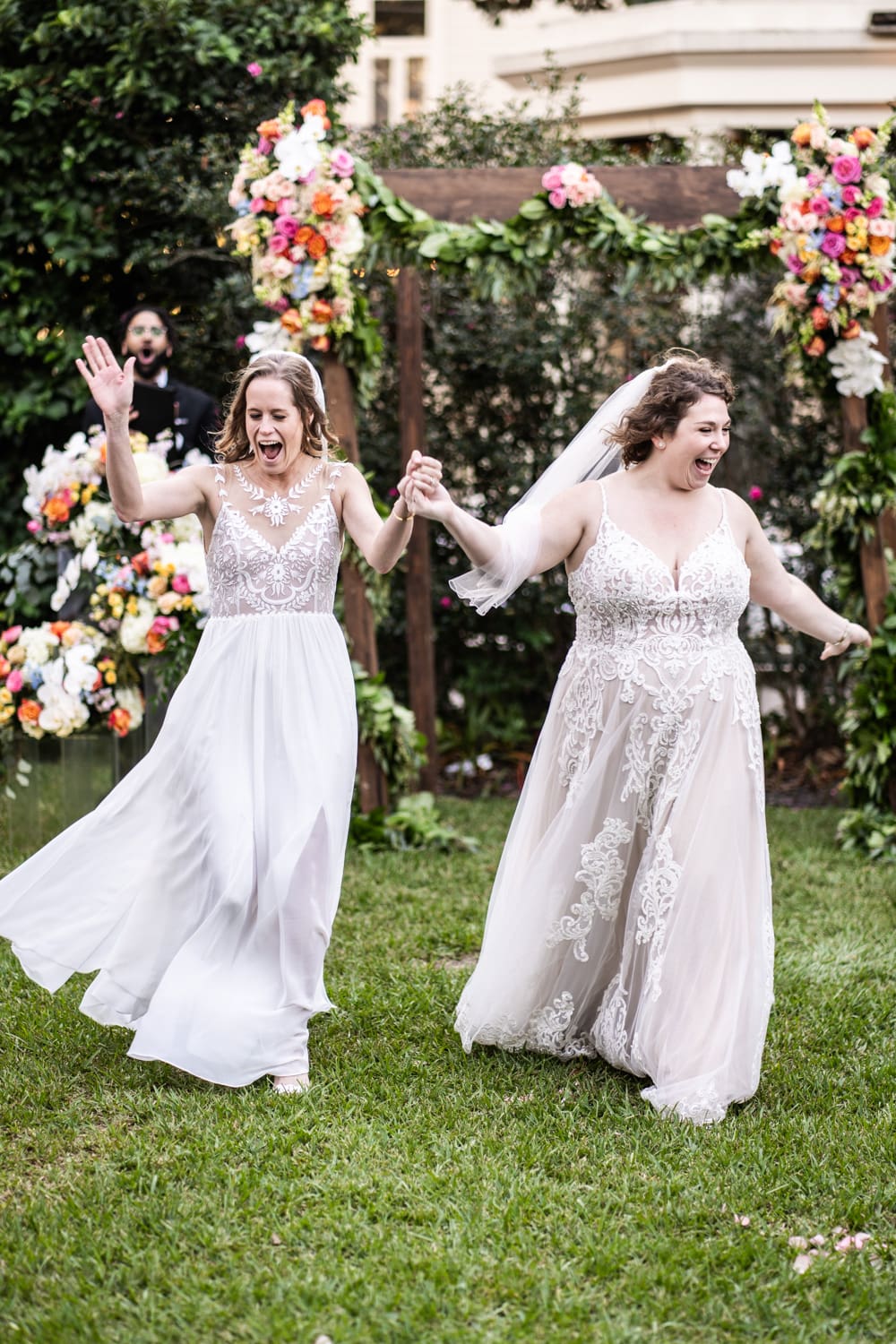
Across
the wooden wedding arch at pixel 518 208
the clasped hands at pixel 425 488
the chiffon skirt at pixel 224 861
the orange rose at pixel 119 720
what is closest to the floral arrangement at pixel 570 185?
the wooden wedding arch at pixel 518 208

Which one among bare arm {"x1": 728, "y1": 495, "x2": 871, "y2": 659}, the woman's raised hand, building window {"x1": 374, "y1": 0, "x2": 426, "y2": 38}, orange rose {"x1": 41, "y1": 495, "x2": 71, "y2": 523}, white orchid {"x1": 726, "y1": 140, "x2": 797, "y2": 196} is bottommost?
orange rose {"x1": 41, "y1": 495, "x2": 71, "y2": 523}

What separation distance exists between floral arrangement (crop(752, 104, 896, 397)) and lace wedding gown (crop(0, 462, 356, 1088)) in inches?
129

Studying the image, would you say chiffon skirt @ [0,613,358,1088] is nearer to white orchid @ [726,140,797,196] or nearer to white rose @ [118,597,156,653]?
white rose @ [118,597,156,653]

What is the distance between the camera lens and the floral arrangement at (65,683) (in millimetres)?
6219

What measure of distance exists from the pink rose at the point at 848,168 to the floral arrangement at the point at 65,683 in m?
3.97

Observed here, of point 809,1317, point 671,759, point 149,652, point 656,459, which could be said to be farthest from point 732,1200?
point 149,652

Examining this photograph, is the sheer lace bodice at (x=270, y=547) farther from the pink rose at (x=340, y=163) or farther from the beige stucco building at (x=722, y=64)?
the beige stucco building at (x=722, y=64)

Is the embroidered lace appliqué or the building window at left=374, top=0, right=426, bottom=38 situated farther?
the building window at left=374, top=0, right=426, bottom=38

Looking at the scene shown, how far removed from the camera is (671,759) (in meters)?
4.02

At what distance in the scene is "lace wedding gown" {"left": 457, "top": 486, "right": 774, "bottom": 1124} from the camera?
3910 millimetres

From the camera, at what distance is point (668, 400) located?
4000mm

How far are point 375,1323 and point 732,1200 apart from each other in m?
0.96

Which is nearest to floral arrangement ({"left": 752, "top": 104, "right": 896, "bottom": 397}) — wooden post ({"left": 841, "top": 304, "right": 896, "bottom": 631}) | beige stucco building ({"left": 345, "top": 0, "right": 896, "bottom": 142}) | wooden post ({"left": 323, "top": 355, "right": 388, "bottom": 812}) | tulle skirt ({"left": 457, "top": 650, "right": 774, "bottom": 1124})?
wooden post ({"left": 841, "top": 304, "right": 896, "bottom": 631})

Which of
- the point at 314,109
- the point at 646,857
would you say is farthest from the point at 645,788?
the point at 314,109
